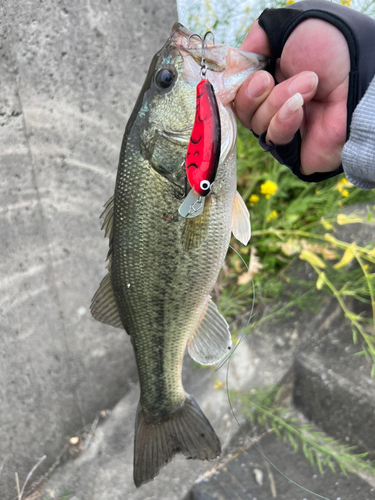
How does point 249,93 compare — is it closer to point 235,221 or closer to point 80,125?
point 235,221

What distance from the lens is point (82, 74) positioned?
4.79ft

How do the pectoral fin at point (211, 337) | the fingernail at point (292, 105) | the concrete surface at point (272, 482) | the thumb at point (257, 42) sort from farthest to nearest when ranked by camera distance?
the concrete surface at point (272, 482)
the pectoral fin at point (211, 337)
the thumb at point (257, 42)
the fingernail at point (292, 105)

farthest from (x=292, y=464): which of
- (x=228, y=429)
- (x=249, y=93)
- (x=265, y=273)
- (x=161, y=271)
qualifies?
(x=249, y=93)

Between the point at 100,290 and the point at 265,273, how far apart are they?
1.25 meters

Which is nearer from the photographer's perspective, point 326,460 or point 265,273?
point 326,460

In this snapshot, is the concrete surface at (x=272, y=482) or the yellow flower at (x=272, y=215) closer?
the concrete surface at (x=272, y=482)

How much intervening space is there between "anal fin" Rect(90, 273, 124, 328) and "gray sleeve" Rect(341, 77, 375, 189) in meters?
0.91

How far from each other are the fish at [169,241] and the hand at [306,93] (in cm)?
9

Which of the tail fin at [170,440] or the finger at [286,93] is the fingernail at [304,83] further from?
the tail fin at [170,440]

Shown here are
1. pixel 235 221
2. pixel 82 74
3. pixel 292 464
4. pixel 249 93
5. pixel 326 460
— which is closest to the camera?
pixel 249 93

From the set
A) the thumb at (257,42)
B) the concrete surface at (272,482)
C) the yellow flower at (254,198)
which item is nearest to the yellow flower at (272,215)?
the yellow flower at (254,198)

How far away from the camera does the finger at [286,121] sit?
949mm

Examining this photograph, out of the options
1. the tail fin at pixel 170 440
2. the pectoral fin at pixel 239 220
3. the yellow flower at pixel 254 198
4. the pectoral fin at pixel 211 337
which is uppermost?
the pectoral fin at pixel 239 220

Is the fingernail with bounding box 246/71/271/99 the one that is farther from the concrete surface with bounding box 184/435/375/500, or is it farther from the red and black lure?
the concrete surface with bounding box 184/435/375/500
